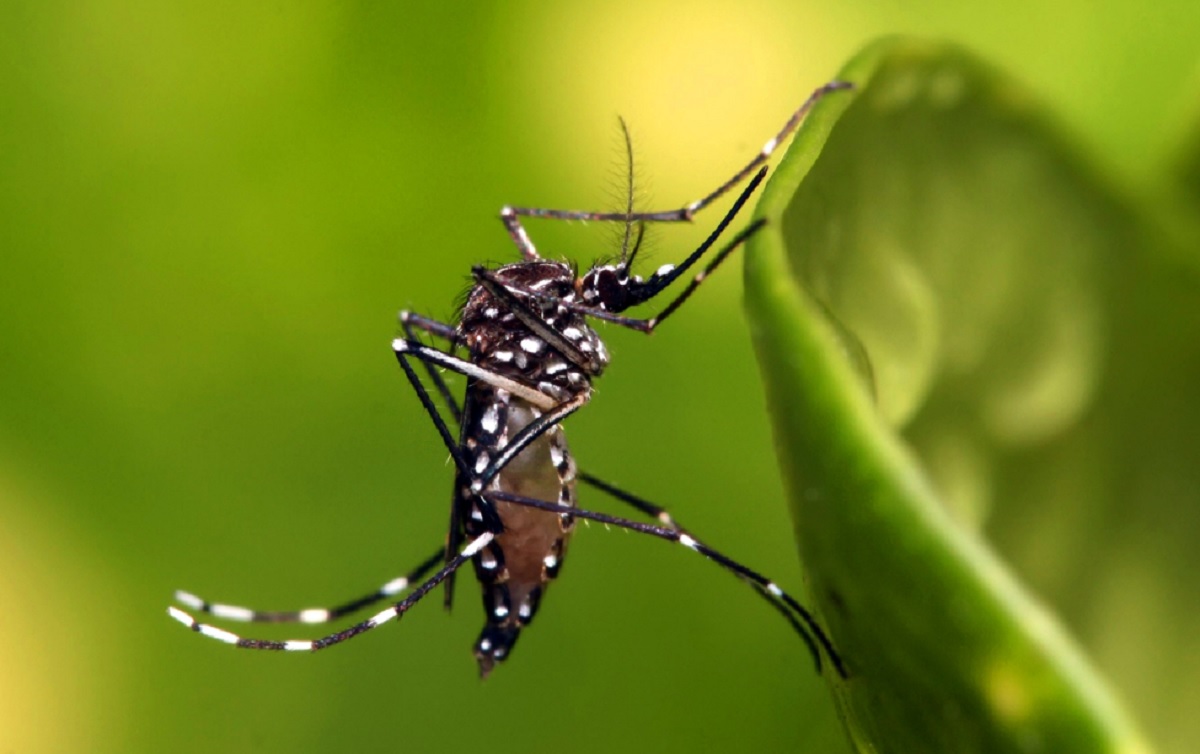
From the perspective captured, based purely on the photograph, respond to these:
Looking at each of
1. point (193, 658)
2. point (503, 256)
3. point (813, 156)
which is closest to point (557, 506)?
point (503, 256)

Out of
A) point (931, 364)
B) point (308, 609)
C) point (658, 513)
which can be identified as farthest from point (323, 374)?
point (931, 364)

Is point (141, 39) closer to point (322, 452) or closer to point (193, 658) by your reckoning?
point (322, 452)

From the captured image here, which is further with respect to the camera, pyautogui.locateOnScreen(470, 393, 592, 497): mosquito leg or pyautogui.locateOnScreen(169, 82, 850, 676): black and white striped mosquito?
pyautogui.locateOnScreen(470, 393, 592, 497): mosquito leg

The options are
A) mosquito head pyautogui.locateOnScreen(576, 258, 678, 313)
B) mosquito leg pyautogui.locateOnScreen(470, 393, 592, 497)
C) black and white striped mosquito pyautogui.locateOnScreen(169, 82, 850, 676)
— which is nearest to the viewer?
black and white striped mosquito pyautogui.locateOnScreen(169, 82, 850, 676)

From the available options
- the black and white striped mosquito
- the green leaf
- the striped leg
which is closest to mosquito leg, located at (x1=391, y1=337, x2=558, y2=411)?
the black and white striped mosquito

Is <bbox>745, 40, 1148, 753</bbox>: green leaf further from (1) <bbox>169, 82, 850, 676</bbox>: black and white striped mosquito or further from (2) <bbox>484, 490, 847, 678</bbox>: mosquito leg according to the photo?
(1) <bbox>169, 82, 850, 676</bbox>: black and white striped mosquito
